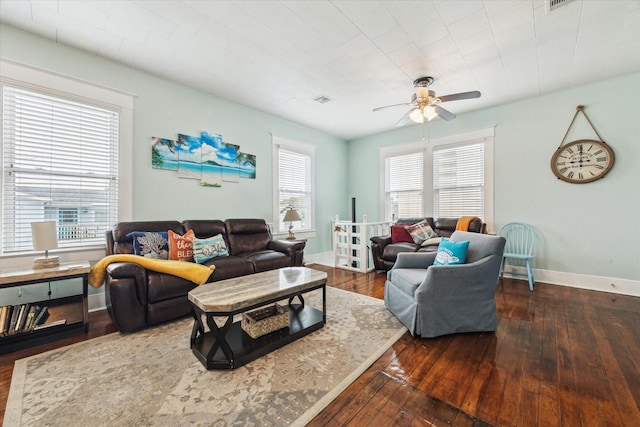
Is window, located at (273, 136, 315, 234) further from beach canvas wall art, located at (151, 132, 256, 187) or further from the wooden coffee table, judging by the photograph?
the wooden coffee table

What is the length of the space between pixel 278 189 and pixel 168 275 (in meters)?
2.60

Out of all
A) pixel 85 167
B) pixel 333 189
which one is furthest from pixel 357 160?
pixel 85 167

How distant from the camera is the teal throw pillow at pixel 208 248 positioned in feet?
9.88

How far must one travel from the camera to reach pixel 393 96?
3.92 metres

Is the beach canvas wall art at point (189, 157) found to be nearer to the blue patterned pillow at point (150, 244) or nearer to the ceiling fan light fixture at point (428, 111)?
the blue patterned pillow at point (150, 244)

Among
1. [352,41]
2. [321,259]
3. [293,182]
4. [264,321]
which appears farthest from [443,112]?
[321,259]

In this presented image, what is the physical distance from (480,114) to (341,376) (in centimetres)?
475

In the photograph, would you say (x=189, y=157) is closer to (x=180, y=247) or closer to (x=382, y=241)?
(x=180, y=247)

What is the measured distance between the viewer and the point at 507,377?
169 cm

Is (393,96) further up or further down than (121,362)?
further up

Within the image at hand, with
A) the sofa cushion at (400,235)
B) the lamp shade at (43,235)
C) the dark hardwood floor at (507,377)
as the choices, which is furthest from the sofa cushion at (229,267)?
the sofa cushion at (400,235)

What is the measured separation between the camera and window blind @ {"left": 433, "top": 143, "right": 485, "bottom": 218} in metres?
4.55

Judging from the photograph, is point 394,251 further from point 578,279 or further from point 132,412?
point 132,412

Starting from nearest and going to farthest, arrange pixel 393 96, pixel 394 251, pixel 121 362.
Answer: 1. pixel 121 362
2. pixel 393 96
3. pixel 394 251
